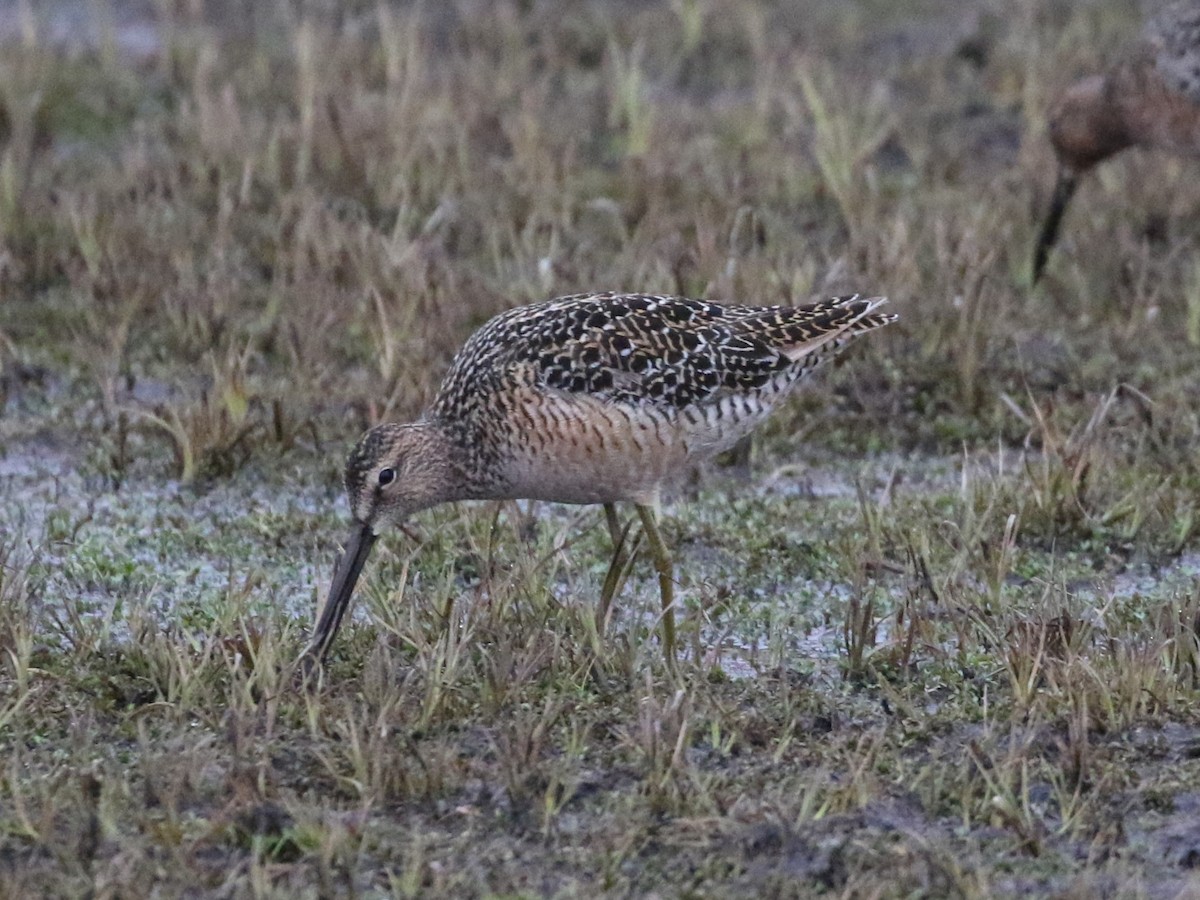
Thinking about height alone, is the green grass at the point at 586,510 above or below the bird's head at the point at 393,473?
below

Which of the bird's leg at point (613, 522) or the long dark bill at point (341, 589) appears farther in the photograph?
the bird's leg at point (613, 522)

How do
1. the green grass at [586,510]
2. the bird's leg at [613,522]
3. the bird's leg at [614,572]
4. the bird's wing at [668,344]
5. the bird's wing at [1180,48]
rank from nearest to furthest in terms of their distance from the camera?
the green grass at [586,510] → the bird's leg at [614,572] → the bird's wing at [668,344] → the bird's leg at [613,522] → the bird's wing at [1180,48]

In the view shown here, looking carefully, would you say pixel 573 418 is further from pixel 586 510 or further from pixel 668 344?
pixel 586 510

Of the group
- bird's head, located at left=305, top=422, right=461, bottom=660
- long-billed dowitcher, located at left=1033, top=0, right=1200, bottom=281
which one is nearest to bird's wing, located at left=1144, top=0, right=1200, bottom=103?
long-billed dowitcher, located at left=1033, top=0, right=1200, bottom=281

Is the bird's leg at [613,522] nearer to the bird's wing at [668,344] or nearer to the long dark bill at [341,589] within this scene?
the bird's wing at [668,344]

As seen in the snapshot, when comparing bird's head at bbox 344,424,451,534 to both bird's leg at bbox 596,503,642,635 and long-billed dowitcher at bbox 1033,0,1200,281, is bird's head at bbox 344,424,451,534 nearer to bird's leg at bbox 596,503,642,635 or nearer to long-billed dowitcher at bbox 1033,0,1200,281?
bird's leg at bbox 596,503,642,635

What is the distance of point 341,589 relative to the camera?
5.10 m

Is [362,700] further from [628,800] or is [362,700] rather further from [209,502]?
[209,502]

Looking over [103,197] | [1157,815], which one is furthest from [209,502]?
[1157,815]

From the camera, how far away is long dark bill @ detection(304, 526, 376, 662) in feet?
16.4

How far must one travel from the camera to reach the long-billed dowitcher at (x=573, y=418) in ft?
17.0

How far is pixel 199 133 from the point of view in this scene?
8953mm

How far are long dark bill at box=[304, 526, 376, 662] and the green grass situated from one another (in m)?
0.10

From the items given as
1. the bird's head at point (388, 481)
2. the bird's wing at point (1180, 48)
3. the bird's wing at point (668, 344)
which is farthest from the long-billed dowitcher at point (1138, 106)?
the bird's head at point (388, 481)
